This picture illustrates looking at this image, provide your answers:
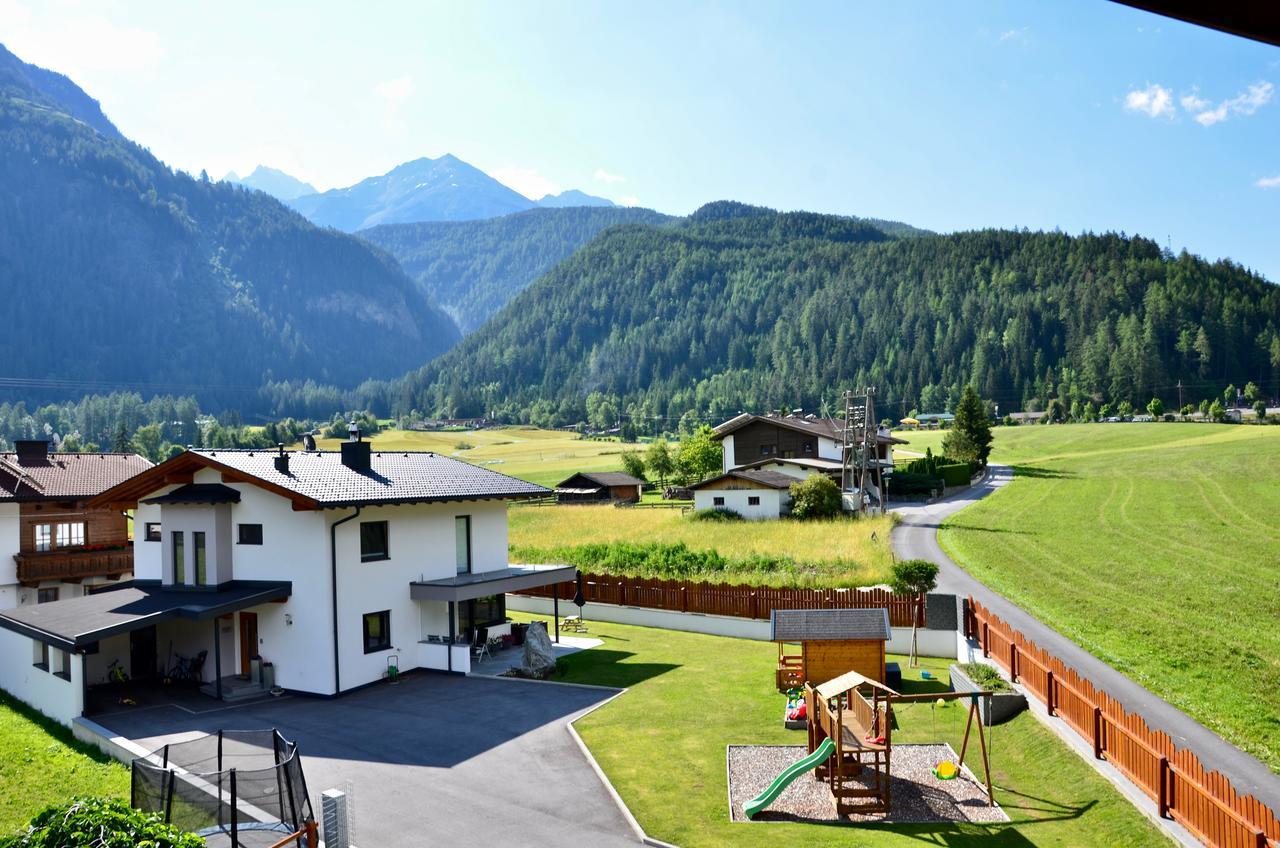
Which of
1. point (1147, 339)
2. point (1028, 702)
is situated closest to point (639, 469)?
point (1028, 702)

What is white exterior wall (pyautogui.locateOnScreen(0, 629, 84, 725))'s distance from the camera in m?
22.8

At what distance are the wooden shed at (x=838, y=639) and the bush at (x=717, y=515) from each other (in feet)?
128

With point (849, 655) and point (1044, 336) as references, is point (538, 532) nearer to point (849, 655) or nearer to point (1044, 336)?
point (849, 655)

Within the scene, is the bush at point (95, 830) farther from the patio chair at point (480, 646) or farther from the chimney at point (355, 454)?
the chimney at point (355, 454)

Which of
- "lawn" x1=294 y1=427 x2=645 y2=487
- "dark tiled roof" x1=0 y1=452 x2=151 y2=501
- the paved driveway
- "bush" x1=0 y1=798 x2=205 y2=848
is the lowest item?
"lawn" x1=294 y1=427 x2=645 y2=487

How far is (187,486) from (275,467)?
3.08 m

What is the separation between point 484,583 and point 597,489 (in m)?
57.5

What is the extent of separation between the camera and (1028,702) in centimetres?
1916

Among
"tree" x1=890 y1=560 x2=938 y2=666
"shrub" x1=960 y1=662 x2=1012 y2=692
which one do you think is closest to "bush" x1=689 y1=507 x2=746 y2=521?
"tree" x1=890 y1=560 x2=938 y2=666

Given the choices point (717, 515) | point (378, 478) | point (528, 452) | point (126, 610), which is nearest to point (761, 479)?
point (717, 515)

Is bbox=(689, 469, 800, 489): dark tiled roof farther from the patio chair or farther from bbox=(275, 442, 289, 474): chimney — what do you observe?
bbox=(275, 442, 289, 474): chimney

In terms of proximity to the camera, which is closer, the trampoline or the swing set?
the trampoline

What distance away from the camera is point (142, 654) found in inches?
1096

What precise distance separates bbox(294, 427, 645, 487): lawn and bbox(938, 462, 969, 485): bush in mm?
42557
